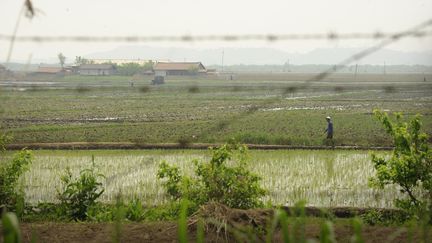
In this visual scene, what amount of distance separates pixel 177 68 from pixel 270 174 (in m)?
4.01

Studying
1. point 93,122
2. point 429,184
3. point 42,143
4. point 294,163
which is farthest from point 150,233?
point 93,122

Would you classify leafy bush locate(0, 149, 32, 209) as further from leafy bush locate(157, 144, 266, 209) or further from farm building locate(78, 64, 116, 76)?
farm building locate(78, 64, 116, 76)

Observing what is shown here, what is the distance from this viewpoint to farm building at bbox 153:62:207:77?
11309mm

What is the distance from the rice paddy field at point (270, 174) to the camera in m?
8.38

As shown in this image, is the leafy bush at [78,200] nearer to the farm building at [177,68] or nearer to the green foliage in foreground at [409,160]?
the farm building at [177,68]

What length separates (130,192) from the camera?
8719mm

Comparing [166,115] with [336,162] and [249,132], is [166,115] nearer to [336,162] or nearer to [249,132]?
[249,132]

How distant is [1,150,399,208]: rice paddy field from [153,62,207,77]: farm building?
1808 mm

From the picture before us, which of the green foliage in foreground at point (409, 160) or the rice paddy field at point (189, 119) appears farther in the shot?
the rice paddy field at point (189, 119)

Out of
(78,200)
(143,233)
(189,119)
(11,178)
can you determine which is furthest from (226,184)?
(189,119)

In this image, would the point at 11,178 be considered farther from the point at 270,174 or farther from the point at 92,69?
the point at 92,69

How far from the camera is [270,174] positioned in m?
10.0

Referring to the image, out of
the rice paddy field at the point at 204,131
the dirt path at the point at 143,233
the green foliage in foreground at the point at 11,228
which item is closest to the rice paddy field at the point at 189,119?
the rice paddy field at the point at 204,131

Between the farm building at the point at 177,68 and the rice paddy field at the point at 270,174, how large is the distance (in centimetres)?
181
